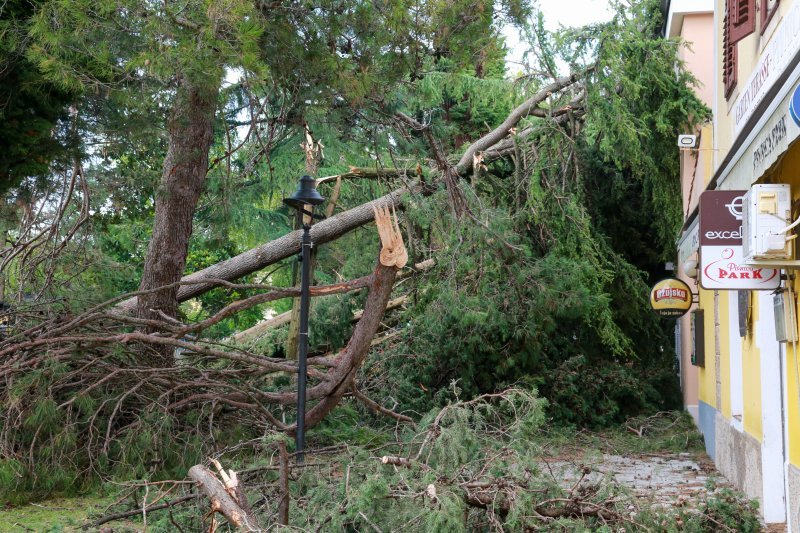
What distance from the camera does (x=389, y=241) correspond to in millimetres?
9180

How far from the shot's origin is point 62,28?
7832 mm

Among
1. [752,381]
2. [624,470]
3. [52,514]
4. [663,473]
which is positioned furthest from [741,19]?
[52,514]

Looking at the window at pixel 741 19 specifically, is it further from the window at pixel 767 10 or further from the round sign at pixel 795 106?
the round sign at pixel 795 106

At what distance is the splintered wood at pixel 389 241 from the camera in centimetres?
915

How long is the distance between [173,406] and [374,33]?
436cm

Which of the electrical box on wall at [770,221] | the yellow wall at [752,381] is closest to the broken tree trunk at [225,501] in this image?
the electrical box on wall at [770,221]

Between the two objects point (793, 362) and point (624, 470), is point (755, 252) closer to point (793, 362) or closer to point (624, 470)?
point (793, 362)

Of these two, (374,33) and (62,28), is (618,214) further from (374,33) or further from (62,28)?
(62,28)

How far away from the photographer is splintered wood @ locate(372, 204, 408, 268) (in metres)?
9.15

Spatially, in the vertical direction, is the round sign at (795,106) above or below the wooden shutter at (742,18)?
below

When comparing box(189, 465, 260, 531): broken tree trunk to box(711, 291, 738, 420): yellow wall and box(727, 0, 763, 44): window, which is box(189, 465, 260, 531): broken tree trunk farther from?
box(711, 291, 738, 420): yellow wall

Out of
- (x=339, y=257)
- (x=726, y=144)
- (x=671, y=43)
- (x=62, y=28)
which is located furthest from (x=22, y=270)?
(x=671, y=43)

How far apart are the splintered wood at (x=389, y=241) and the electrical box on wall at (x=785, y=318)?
3.63 m

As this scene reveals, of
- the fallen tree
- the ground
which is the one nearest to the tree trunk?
the fallen tree
